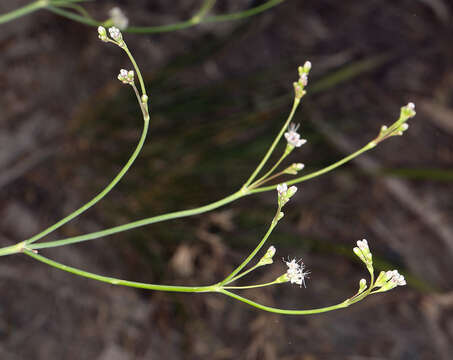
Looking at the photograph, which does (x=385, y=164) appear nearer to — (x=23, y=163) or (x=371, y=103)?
(x=371, y=103)

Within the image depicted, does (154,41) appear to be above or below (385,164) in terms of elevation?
above

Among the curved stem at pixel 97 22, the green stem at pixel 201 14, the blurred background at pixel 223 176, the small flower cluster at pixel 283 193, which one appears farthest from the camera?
the blurred background at pixel 223 176

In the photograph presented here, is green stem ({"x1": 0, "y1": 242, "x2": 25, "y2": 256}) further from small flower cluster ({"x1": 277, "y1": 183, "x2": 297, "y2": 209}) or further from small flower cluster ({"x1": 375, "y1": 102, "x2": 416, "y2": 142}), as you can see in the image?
small flower cluster ({"x1": 375, "y1": 102, "x2": 416, "y2": 142})

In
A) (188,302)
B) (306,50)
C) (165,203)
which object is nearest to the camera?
(165,203)

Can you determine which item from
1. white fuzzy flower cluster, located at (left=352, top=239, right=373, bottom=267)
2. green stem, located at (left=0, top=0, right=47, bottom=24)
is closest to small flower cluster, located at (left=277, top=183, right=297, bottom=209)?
white fuzzy flower cluster, located at (left=352, top=239, right=373, bottom=267)

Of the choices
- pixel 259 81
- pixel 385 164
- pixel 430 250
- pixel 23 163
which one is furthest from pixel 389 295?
pixel 23 163

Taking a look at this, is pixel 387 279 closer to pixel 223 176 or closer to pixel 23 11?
pixel 23 11

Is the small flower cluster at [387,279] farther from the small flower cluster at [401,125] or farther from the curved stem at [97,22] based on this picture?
the curved stem at [97,22]

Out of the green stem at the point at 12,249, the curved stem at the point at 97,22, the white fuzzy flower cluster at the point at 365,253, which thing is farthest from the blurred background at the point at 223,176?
the green stem at the point at 12,249
